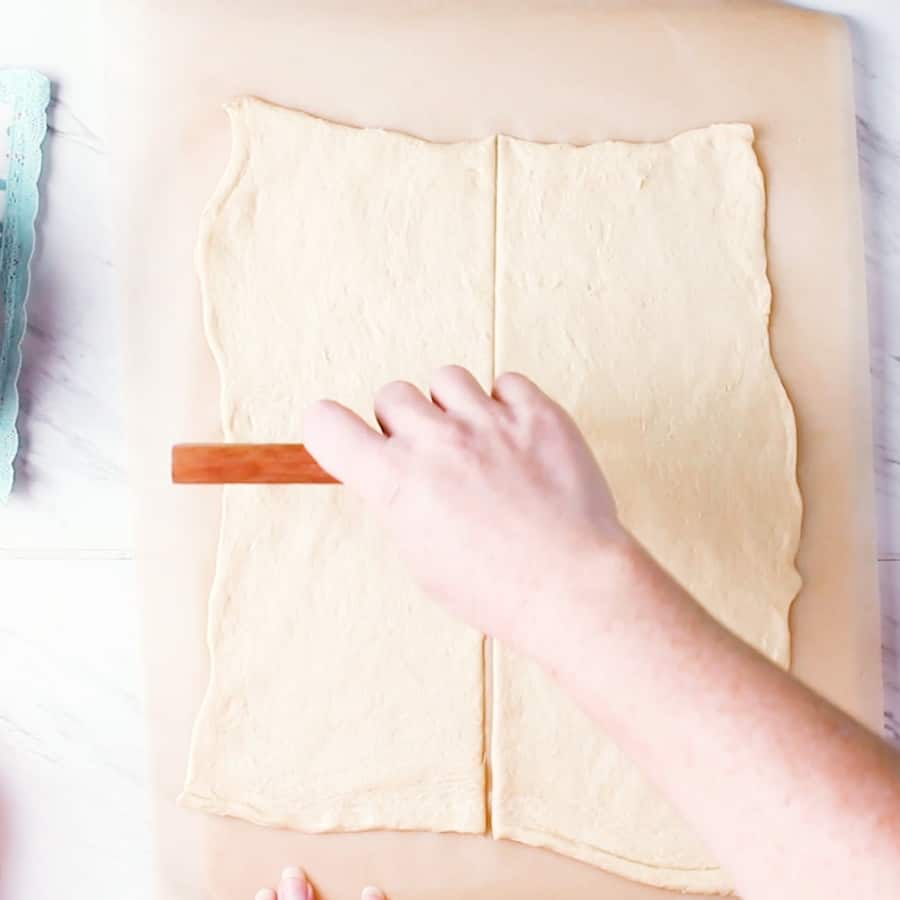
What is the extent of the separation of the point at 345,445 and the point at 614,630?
0.70 ft

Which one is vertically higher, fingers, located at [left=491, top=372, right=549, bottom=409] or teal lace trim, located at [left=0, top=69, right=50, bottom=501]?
teal lace trim, located at [left=0, top=69, right=50, bottom=501]

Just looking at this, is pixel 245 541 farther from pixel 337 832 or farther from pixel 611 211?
pixel 611 211

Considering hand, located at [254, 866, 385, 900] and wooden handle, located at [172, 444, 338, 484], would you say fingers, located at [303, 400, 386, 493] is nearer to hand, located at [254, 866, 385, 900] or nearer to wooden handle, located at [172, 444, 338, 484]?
wooden handle, located at [172, 444, 338, 484]

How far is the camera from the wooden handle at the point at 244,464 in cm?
75

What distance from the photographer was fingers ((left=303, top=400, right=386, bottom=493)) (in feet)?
2.14

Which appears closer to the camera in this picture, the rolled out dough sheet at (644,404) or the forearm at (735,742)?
the forearm at (735,742)

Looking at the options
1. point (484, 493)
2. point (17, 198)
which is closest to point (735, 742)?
point (484, 493)

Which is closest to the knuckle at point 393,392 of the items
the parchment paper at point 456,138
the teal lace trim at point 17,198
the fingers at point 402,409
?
the fingers at point 402,409

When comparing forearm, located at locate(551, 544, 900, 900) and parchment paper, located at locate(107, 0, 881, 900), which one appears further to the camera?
parchment paper, located at locate(107, 0, 881, 900)

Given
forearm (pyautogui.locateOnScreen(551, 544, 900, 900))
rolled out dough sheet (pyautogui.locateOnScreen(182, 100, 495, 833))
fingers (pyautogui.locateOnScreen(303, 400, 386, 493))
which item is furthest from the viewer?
rolled out dough sheet (pyautogui.locateOnScreen(182, 100, 495, 833))

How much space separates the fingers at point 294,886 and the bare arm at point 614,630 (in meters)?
0.44

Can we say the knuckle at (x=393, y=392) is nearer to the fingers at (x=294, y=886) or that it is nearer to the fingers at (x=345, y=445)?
the fingers at (x=345, y=445)

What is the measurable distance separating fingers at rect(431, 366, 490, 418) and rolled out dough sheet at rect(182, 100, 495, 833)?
8.9 inches

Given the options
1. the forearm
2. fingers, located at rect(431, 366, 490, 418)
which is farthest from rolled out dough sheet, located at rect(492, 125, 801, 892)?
the forearm
